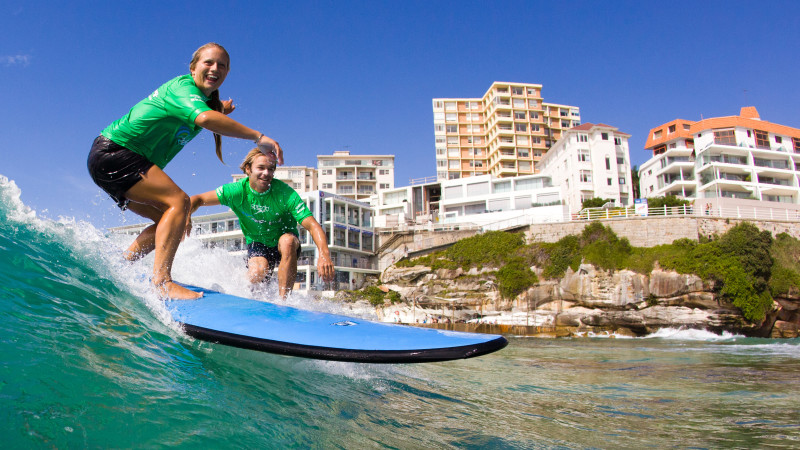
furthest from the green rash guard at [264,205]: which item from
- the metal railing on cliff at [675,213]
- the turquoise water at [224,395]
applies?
the metal railing on cliff at [675,213]

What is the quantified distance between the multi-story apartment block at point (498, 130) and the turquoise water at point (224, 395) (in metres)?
63.4

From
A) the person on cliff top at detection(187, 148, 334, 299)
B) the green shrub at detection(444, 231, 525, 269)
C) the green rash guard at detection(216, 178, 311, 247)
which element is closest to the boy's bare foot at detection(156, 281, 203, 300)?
the person on cliff top at detection(187, 148, 334, 299)

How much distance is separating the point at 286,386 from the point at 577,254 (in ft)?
94.3

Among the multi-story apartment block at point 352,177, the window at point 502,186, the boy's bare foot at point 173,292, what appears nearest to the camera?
the boy's bare foot at point 173,292

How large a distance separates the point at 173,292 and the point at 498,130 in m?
65.9

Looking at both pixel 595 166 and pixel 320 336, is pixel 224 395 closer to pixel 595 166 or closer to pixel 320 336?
pixel 320 336

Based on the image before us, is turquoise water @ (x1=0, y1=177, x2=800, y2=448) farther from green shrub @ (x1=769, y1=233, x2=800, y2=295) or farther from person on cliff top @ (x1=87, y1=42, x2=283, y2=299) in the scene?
green shrub @ (x1=769, y1=233, x2=800, y2=295)

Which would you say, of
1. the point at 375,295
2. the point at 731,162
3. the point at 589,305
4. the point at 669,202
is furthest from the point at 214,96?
the point at 731,162

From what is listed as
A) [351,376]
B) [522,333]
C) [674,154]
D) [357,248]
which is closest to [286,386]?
[351,376]

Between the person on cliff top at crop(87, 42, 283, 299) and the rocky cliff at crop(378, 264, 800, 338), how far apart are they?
26049mm

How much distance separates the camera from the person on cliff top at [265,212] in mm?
4797

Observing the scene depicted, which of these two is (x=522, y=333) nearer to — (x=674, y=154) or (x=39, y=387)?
(x=39, y=387)

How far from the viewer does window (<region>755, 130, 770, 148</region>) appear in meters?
47.0

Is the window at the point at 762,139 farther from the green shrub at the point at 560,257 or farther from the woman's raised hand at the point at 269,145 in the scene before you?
the woman's raised hand at the point at 269,145
